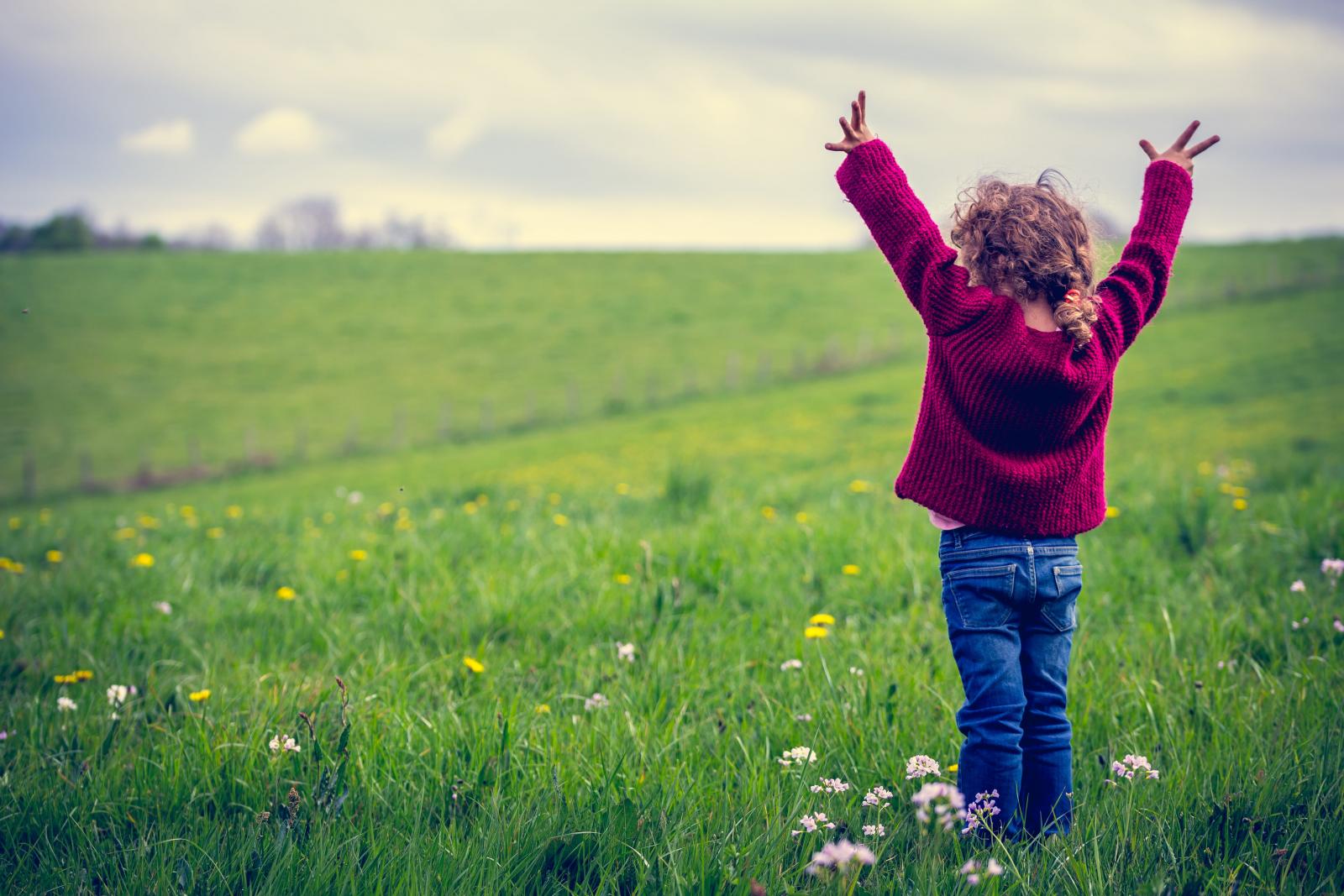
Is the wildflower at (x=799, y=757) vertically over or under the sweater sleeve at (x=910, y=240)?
under

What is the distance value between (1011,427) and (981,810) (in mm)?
894

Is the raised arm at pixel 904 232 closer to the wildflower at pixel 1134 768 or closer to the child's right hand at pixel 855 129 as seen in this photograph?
the child's right hand at pixel 855 129

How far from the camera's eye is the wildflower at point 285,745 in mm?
2213

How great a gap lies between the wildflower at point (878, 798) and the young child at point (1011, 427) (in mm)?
214

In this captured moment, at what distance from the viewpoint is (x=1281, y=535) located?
436 cm

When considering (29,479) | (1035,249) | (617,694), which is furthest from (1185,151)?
(29,479)

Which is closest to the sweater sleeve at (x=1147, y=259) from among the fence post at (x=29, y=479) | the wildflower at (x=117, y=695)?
the wildflower at (x=117, y=695)

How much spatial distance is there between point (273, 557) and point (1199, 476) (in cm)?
664

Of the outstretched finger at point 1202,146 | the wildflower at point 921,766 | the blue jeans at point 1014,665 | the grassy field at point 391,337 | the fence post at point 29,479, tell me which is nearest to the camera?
the wildflower at point 921,766

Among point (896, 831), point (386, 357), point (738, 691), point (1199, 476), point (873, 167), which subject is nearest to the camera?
point (896, 831)

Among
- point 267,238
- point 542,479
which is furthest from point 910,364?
point 267,238

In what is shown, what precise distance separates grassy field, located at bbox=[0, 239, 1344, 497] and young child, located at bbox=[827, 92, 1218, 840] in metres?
25.0

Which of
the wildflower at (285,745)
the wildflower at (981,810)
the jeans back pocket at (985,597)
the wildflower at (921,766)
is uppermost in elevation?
the jeans back pocket at (985,597)

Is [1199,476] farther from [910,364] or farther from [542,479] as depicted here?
[910,364]
